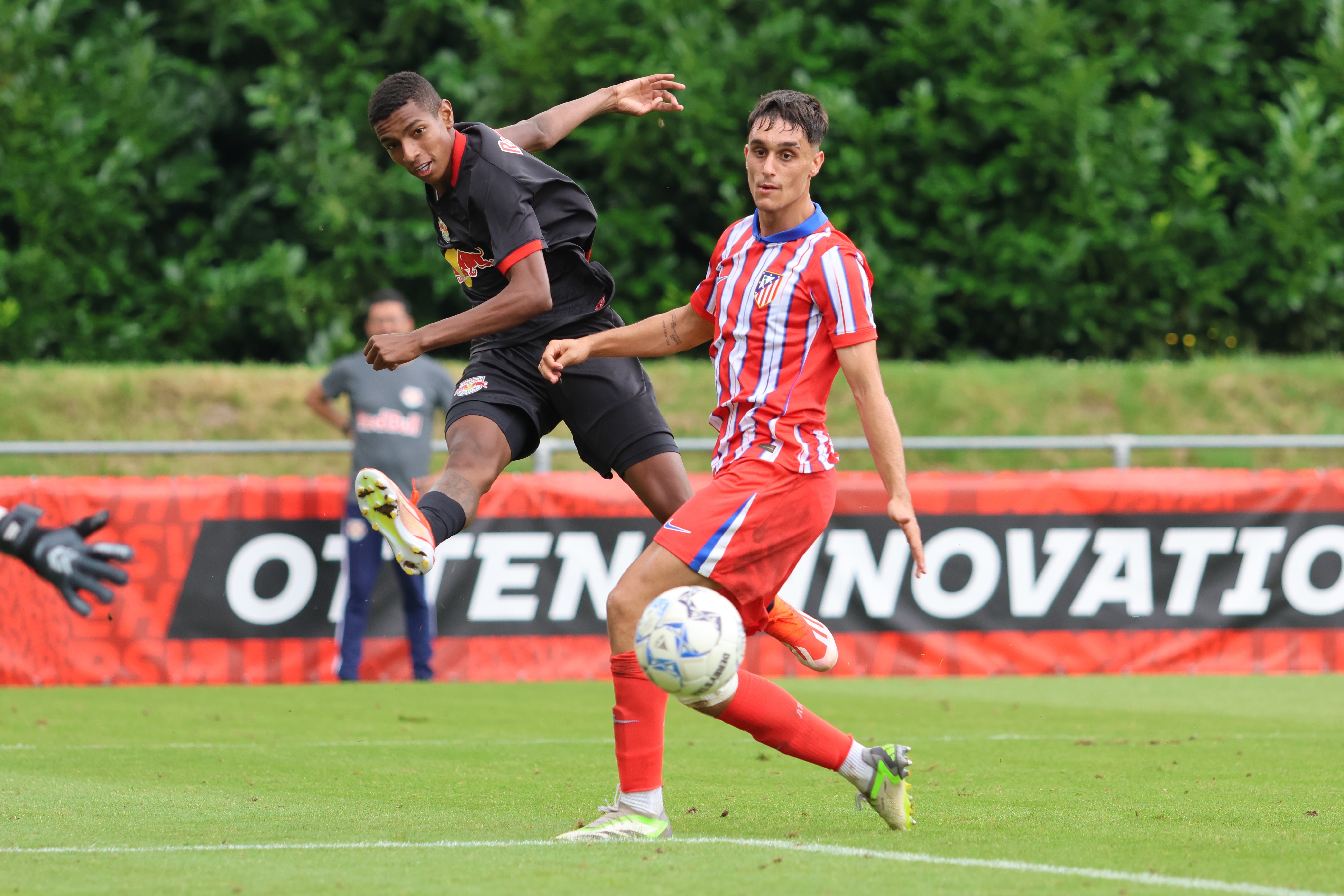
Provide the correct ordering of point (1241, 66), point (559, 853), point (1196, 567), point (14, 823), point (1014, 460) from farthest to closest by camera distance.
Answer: point (1241, 66) < point (1014, 460) < point (1196, 567) < point (14, 823) < point (559, 853)

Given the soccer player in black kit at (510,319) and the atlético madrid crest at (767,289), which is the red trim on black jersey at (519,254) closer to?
the soccer player in black kit at (510,319)

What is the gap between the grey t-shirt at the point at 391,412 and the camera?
10469 mm

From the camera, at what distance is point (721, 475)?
16.5 ft

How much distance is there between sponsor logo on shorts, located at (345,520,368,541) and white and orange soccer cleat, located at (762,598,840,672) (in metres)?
5.01

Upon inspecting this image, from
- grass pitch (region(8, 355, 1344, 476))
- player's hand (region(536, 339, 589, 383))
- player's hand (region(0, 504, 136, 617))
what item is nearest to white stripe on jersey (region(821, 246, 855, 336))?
player's hand (region(536, 339, 589, 383))

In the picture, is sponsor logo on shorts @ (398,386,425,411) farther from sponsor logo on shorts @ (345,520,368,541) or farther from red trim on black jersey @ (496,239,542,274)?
red trim on black jersey @ (496,239,542,274)

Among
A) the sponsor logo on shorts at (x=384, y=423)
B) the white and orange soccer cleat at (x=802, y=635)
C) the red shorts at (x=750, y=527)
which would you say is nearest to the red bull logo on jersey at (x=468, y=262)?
the red shorts at (x=750, y=527)

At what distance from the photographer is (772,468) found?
498cm

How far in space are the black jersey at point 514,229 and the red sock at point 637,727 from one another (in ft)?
4.92

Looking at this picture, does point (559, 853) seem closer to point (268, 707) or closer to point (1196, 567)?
point (268, 707)

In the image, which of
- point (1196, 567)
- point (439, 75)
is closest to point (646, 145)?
point (439, 75)

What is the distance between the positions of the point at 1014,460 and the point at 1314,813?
10.00 m

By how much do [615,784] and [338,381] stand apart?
4.99m

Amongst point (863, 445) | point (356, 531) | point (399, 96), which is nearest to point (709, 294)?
point (399, 96)
